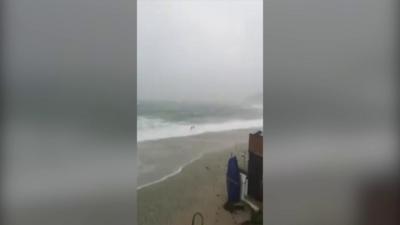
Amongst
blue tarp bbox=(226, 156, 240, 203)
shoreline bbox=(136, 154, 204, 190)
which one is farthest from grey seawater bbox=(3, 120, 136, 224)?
blue tarp bbox=(226, 156, 240, 203)

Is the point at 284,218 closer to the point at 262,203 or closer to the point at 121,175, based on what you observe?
the point at 262,203

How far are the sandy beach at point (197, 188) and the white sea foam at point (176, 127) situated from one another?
0.01 meters

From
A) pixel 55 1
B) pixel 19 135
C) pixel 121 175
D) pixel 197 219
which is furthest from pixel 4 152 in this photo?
pixel 197 219

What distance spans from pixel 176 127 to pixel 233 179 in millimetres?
219

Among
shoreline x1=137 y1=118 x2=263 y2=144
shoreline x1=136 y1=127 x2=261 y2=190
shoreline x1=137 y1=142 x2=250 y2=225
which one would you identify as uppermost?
shoreline x1=137 y1=118 x2=263 y2=144

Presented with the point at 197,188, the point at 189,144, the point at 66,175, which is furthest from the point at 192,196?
the point at 66,175

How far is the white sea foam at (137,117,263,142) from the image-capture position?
100 cm

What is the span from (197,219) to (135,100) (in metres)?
0.37

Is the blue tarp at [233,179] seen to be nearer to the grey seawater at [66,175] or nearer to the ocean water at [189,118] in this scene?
the ocean water at [189,118]

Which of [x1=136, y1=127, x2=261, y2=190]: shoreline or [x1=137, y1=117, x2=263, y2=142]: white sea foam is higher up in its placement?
[x1=137, y1=117, x2=263, y2=142]: white sea foam

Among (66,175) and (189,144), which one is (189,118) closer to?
(189,144)

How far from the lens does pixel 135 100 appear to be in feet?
3.29

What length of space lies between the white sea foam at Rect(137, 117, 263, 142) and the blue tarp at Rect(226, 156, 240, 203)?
97 millimetres

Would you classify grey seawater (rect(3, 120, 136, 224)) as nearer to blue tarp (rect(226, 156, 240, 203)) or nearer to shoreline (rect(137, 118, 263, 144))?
shoreline (rect(137, 118, 263, 144))
